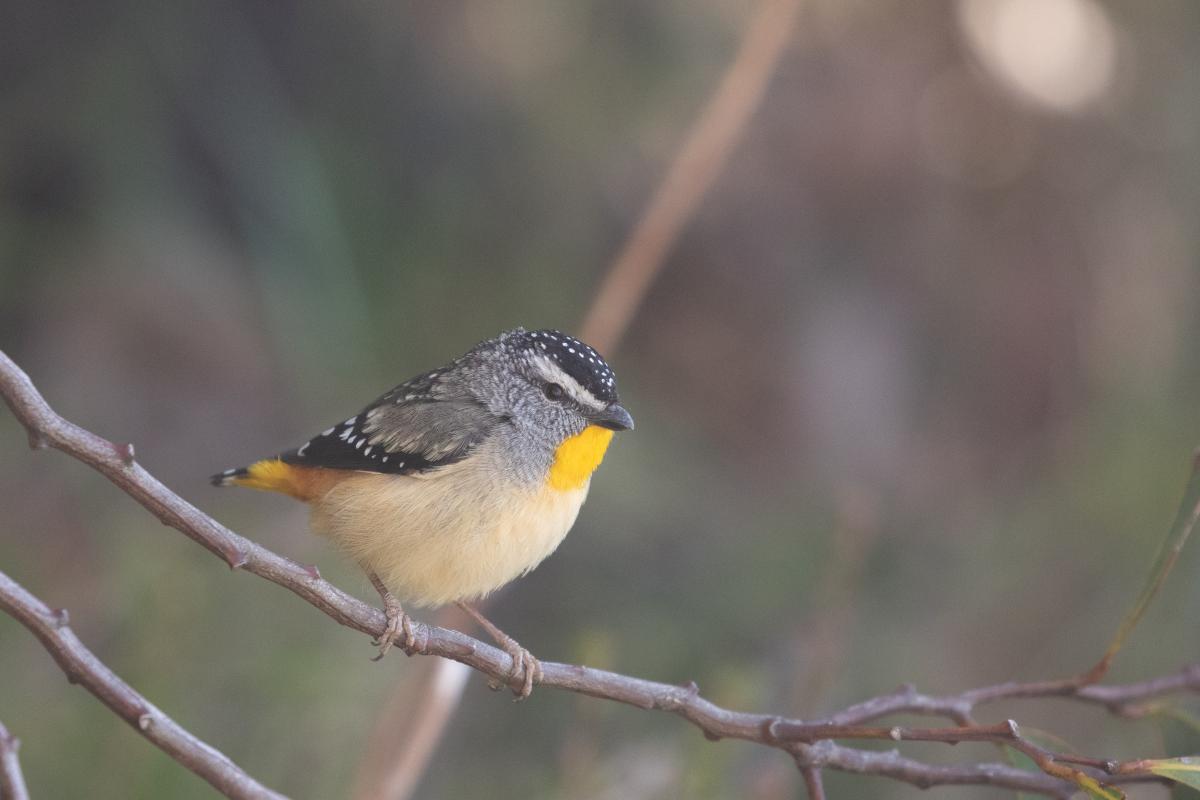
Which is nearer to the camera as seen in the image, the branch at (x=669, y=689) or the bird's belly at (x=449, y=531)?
the branch at (x=669, y=689)

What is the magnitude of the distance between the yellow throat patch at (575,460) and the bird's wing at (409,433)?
22 cm

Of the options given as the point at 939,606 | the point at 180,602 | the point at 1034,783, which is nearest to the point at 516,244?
the point at 939,606

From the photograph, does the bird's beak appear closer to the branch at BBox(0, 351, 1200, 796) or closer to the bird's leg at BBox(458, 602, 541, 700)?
the bird's leg at BBox(458, 602, 541, 700)

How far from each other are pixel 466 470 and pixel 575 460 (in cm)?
30

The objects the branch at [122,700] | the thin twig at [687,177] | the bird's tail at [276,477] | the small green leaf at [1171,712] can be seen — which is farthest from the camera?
the thin twig at [687,177]

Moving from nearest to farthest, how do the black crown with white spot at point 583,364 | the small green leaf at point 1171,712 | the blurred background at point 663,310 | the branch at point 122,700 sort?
the branch at point 122,700 < the small green leaf at point 1171,712 < the black crown with white spot at point 583,364 < the blurred background at point 663,310

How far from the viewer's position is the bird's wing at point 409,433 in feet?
11.3

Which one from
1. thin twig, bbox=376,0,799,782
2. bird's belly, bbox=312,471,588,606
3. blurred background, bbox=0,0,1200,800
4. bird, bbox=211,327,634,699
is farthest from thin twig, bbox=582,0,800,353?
blurred background, bbox=0,0,1200,800

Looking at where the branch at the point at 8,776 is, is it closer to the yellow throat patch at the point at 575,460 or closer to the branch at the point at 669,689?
the branch at the point at 669,689

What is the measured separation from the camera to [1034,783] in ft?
8.27

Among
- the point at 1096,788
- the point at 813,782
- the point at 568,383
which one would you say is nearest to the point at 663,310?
the point at 568,383

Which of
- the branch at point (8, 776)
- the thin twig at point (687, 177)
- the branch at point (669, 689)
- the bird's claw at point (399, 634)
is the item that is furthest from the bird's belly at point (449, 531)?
the branch at point (8, 776)

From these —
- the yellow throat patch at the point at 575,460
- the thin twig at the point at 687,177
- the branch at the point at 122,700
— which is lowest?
the branch at the point at 122,700

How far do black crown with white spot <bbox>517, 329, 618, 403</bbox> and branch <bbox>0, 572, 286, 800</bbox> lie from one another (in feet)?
5.01
